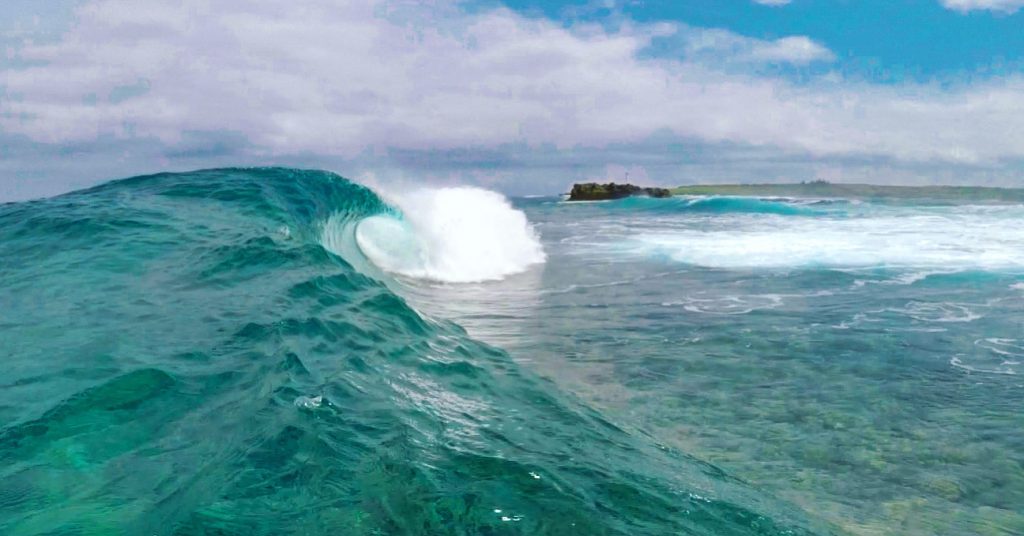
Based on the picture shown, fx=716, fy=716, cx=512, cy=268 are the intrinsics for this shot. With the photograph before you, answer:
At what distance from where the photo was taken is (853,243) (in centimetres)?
2314

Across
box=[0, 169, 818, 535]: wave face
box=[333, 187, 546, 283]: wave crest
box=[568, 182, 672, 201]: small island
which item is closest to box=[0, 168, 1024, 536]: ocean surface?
box=[0, 169, 818, 535]: wave face

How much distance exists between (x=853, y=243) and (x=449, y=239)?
13.5m

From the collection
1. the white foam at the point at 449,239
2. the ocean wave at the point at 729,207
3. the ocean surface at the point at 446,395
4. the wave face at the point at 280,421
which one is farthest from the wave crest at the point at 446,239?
the ocean wave at the point at 729,207

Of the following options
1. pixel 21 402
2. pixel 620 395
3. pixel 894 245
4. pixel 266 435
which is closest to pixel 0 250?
pixel 21 402

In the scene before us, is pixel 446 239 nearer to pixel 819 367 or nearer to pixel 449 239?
pixel 449 239

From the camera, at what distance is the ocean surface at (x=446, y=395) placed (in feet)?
11.7

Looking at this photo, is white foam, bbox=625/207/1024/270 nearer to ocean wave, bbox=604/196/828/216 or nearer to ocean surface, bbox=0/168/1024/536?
ocean surface, bbox=0/168/1024/536

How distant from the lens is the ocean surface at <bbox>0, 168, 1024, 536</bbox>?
3.56 meters

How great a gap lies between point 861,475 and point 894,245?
1957cm

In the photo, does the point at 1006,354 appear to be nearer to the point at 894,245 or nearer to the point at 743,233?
the point at 894,245

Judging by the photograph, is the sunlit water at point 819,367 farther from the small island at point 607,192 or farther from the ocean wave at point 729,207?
the small island at point 607,192

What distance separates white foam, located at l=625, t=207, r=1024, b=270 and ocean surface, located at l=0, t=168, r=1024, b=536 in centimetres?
455

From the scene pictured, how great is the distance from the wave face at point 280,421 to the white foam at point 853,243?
40.0 ft

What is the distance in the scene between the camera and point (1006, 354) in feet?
27.9
